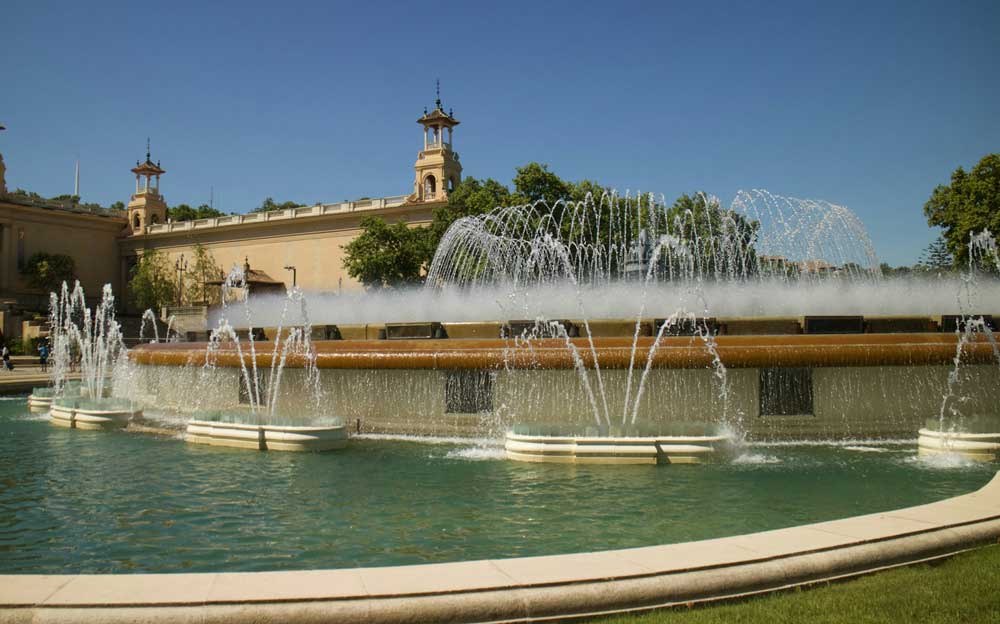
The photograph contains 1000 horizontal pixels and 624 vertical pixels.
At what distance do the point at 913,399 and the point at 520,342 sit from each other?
588cm

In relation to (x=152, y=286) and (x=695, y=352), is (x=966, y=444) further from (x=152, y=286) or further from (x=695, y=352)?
(x=152, y=286)

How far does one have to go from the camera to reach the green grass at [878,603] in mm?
4258

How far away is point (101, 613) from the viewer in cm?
403

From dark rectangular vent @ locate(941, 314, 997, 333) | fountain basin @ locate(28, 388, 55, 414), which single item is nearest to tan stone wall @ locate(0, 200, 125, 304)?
fountain basin @ locate(28, 388, 55, 414)

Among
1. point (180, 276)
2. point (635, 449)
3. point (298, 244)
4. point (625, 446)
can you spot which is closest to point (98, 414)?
point (625, 446)

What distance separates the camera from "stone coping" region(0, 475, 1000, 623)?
13.4ft

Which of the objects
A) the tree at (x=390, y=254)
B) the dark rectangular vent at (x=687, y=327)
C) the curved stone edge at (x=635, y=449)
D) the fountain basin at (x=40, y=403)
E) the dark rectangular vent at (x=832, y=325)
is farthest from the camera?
the tree at (x=390, y=254)

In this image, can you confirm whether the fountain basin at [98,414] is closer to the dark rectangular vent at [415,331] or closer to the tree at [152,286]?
the dark rectangular vent at [415,331]

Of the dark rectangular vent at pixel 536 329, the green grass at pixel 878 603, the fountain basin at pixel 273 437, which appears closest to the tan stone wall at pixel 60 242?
the fountain basin at pixel 273 437

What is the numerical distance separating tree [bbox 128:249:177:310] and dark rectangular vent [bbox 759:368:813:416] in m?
66.5

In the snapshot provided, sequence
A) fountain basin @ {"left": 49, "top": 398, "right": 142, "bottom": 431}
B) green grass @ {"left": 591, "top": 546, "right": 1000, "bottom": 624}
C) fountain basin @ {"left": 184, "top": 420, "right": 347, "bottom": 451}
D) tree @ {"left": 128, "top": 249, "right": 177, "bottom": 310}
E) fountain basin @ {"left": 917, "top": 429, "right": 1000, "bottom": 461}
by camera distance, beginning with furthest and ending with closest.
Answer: tree @ {"left": 128, "top": 249, "right": 177, "bottom": 310} < fountain basin @ {"left": 49, "top": 398, "right": 142, "bottom": 431} < fountain basin @ {"left": 184, "top": 420, "right": 347, "bottom": 451} < fountain basin @ {"left": 917, "top": 429, "right": 1000, "bottom": 461} < green grass @ {"left": 591, "top": 546, "right": 1000, "bottom": 624}

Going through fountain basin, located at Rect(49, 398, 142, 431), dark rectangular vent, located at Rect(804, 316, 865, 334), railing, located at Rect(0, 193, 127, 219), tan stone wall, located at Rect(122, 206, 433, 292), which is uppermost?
railing, located at Rect(0, 193, 127, 219)

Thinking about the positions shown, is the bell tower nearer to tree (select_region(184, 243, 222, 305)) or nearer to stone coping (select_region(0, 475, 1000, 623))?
tree (select_region(184, 243, 222, 305))

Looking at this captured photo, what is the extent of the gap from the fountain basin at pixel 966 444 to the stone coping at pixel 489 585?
5.32 metres
